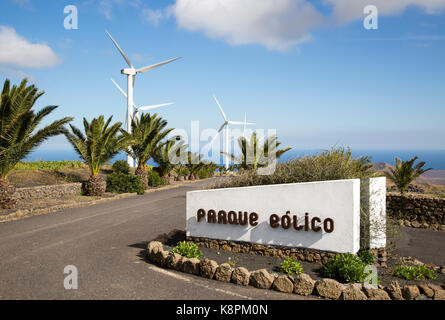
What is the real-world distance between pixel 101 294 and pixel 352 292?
4.58 m

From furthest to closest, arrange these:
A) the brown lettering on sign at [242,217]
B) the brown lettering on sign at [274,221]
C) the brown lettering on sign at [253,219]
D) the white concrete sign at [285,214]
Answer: the brown lettering on sign at [242,217] → the brown lettering on sign at [253,219] → the brown lettering on sign at [274,221] → the white concrete sign at [285,214]

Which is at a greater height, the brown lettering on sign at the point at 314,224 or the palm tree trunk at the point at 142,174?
the palm tree trunk at the point at 142,174

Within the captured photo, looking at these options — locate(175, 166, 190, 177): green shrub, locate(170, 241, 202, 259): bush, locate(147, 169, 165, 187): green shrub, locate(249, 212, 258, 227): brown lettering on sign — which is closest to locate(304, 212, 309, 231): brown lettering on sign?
locate(249, 212, 258, 227): brown lettering on sign

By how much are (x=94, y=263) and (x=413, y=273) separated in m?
7.35

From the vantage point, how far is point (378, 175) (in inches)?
415

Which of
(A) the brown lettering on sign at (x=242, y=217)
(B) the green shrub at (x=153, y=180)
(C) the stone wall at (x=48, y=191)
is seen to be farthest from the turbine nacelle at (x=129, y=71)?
(A) the brown lettering on sign at (x=242, y=217)

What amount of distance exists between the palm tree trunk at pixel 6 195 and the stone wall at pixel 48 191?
2.02 meters

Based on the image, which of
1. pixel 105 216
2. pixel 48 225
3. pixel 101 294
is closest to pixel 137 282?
pixel 101 294

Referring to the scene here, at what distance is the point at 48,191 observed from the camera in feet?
64.1

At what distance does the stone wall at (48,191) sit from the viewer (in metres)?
18.1

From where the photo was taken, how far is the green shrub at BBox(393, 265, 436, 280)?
24.9 feet

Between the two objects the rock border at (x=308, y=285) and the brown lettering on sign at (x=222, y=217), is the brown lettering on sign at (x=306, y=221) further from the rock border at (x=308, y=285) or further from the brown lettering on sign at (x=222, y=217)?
the brown lettering on sign at (x=222, y=217)

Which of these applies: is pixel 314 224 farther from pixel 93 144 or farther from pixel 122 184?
pixel 122 184
